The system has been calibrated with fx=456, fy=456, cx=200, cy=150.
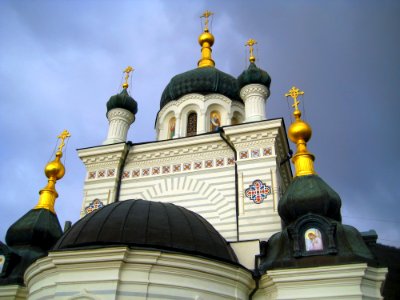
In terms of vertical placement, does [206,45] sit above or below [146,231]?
above

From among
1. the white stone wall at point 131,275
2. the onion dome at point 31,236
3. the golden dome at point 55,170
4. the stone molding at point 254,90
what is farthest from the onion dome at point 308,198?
the golden dome at point 55,170

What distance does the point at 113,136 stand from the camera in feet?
50.2

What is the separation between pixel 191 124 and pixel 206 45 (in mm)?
4899

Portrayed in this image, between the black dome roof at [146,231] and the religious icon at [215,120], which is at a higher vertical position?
the religious icon at [215,120]

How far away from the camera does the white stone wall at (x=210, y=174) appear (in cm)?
1189

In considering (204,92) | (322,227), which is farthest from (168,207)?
(204,92)

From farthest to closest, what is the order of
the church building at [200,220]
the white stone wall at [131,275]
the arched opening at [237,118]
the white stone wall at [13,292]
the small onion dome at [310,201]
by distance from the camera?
the arched opening at [237,118]
the white stone wall at [13,292]
the small onion dome at [310,201]
the church building at [200,220]
the white stone wall at [131,275]

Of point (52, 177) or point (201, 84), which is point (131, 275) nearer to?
point (52, 177)

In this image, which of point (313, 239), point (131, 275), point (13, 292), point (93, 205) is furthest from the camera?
point (93, 205)

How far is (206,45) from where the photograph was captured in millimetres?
19328

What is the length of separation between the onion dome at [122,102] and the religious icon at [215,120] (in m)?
2.78

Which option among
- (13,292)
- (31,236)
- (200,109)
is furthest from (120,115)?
(13,292)

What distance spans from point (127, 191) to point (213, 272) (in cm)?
566

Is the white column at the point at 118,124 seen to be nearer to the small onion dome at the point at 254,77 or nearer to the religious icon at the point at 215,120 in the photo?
the religious icon at the point at 215,120
